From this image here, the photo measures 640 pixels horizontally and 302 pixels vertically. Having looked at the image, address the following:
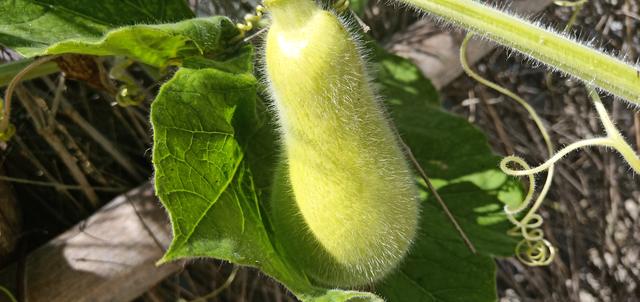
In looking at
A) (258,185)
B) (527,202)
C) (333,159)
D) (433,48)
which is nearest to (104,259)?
(258,185)

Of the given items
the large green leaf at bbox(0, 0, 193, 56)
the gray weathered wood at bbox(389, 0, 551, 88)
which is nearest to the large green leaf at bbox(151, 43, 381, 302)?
the large green leaf at bbox(0, 0, 193, 56)

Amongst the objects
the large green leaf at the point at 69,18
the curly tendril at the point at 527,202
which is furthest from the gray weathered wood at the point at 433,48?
the large green leaf at the point at 69,18

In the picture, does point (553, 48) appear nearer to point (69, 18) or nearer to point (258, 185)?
point (258, 185)

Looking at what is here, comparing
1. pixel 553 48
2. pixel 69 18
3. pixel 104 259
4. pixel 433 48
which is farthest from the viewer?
pixel 433 48

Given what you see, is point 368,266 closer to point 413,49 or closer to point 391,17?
point 413,49

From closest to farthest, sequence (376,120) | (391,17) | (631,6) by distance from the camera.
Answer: (376,120) → (391,17) → (631,6)

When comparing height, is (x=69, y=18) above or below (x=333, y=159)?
above

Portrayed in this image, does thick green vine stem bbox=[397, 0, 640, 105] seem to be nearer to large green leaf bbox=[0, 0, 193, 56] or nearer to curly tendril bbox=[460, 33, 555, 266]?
curly tendril bbox=[460, 33, 555, 266]

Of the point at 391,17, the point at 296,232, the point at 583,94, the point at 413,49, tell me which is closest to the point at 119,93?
the point at 296,232
